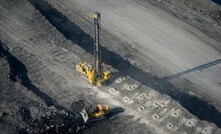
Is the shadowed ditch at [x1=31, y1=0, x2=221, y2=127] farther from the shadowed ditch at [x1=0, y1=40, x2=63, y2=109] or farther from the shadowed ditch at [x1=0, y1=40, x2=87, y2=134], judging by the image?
the shadowed ditch at [x1=0, y1=40, x2=87, y2=134]

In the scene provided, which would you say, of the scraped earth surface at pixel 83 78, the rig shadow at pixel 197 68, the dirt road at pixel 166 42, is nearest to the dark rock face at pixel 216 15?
the dirt road at pixel 166 42

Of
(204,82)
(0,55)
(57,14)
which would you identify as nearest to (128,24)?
(57,14)

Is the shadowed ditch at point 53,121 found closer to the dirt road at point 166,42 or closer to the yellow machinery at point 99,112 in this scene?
the yellow machinery at point 99,112

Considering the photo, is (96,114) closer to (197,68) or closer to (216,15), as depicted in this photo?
(197,68)

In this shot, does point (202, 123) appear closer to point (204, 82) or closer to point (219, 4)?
point (204, 82)

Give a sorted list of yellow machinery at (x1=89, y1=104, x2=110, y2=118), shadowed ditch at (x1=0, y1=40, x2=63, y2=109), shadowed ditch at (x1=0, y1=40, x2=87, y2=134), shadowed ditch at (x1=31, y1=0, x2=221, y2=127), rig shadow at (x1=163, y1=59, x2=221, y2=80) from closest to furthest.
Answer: shadowed ditch at (x1=0, y1=40, x2=87, y2=134)
yellow machinery at (x1=89, y1=104, x2=110, y2=118)
shadowed ditch at (x1=0, y1=40, x2=63, y2=109)
shadowed ditch at (x1=31, y1=0, x2=221, y2=127)
rig shadow at (x1=163, y1=59, x2=221, y2=80)

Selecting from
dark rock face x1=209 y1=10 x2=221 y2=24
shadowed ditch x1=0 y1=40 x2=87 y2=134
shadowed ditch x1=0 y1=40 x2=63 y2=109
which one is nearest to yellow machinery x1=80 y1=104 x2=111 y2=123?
shadowed ditch x1=0 y1=40 x2=87 y2=134

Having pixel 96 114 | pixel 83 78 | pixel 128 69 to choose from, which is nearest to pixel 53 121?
pixel 96 114
